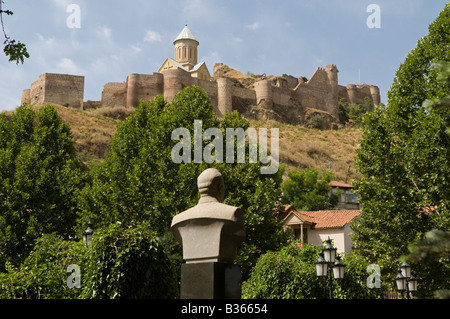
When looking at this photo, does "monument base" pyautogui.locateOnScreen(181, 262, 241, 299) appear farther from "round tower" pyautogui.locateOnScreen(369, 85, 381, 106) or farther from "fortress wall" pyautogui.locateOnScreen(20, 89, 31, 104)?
"round tower" pyautogui.locateOnScreen(369, 85, 381, 106)

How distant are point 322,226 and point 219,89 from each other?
4240 cm

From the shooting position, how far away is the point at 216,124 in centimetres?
2433

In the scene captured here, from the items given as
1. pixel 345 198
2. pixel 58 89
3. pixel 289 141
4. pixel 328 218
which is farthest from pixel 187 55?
pixel 328 218

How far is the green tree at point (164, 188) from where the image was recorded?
20922 millimetres

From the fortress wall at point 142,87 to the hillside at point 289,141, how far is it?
7.67 ft

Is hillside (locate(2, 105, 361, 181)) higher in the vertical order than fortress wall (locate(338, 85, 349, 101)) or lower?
lower

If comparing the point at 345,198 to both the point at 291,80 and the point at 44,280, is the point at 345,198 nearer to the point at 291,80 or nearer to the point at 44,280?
the point at 291,80

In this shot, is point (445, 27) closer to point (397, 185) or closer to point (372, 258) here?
point (397, 185)

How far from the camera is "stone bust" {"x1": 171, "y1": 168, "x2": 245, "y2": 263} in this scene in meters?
6.38

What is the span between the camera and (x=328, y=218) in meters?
38.3

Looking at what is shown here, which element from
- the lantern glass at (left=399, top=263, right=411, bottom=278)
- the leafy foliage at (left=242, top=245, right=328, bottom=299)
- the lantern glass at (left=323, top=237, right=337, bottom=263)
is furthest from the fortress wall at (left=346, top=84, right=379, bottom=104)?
the lantern glass at (left=323, top=237, right=337, bottom=263)

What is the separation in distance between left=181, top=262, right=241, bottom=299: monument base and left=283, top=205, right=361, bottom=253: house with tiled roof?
3017cm

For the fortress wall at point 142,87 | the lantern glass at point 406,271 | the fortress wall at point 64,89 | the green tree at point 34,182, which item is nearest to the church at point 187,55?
the fortress wall at point 142,87

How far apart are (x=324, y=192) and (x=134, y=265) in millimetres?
46955
